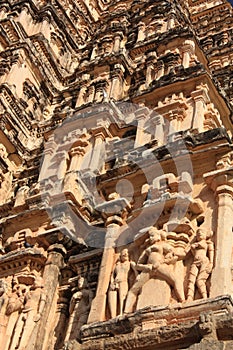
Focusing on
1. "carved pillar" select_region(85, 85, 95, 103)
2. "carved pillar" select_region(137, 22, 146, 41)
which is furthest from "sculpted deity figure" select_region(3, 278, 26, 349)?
"carved pillar" select_region(137, 22, 146, 41)

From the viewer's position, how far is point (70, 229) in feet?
44.4

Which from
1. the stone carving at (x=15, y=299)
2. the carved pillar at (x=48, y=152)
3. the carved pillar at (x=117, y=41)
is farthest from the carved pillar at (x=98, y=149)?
the carved pillar at (x=117, y=41)

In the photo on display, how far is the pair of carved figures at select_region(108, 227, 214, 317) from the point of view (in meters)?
9.47

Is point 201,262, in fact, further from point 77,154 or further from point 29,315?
point 77,154

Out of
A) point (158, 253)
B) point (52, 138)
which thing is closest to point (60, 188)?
point (52, 138)

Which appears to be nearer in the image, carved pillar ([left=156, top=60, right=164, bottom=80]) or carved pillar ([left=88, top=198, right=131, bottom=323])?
carved pillar ([left=88, top=198, right=131, bottom=323])

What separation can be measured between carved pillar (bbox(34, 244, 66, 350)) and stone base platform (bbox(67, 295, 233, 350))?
2356mm

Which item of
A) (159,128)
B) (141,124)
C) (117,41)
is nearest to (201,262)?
(159,128)

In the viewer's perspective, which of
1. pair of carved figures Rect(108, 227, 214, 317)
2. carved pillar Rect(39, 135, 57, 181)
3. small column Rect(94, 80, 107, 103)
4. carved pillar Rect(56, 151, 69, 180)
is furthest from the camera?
small column Rect(94, 80, 107, 103)

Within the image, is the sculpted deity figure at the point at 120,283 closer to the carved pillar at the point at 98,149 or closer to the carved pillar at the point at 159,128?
the carved pillar at the point at 159,128

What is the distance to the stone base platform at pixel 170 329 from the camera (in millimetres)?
8195

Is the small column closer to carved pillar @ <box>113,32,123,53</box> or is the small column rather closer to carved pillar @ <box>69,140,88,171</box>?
carved pillar @ <box>69,140,88,171</box>

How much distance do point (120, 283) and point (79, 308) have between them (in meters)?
1.81

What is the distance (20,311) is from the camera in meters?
12.2
